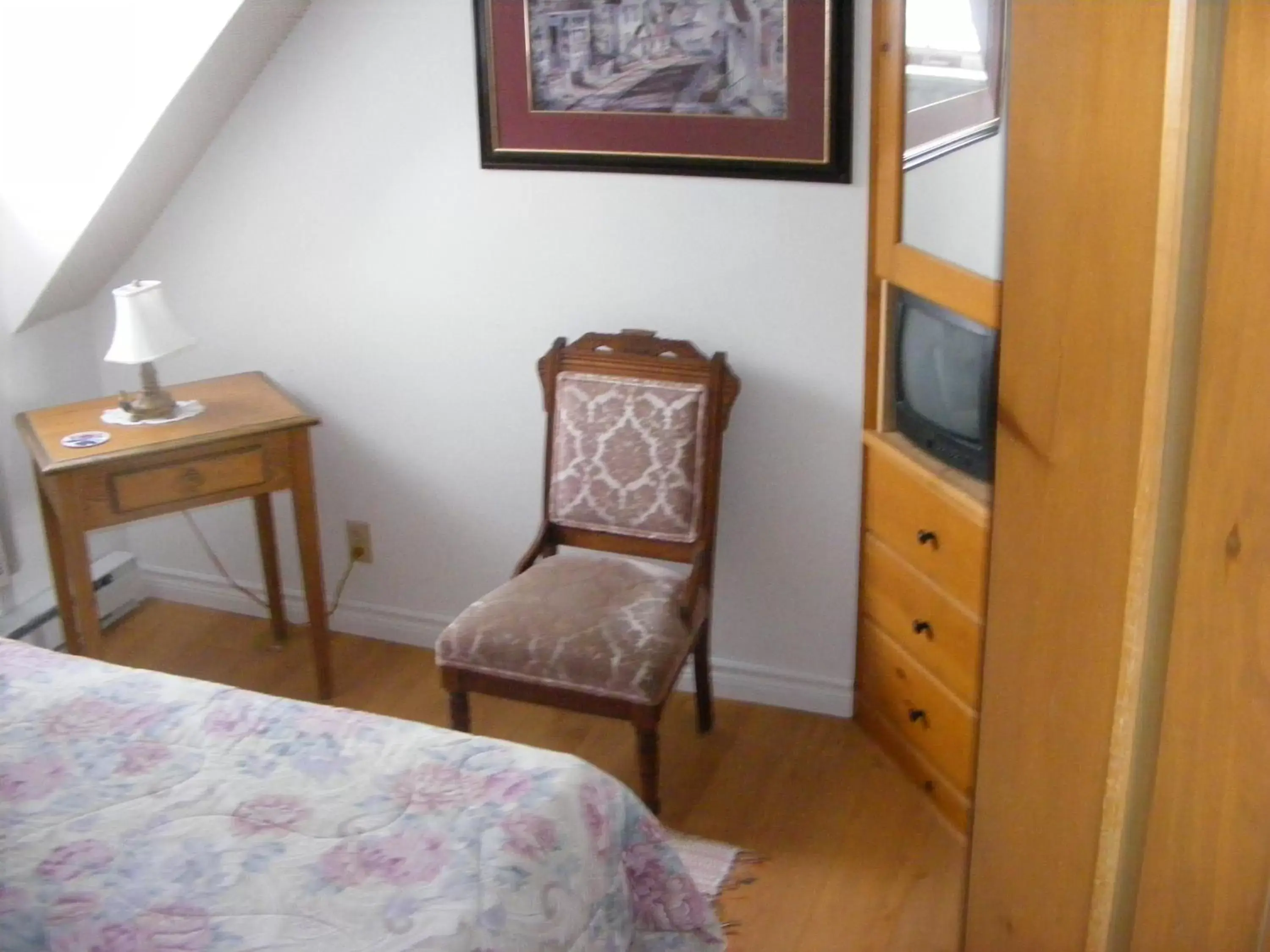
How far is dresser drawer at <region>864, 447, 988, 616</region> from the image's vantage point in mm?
2377

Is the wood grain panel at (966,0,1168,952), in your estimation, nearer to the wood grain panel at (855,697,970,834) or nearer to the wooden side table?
the wood grain panel at (855,697,970,834)

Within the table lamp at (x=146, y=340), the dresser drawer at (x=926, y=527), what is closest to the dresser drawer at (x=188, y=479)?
the table lamp at (x=146, y=340)

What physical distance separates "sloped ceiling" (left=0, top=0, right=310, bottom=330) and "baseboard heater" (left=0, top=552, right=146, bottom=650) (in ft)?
2.33

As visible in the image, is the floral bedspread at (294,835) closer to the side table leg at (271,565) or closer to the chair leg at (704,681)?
the chair leg at (704,681)

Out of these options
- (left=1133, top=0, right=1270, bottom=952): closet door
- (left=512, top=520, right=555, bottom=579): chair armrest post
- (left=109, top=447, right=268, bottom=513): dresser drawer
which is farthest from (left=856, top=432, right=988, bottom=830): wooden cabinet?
(left=1133, top=0, right=1270, bottom=952): closet door

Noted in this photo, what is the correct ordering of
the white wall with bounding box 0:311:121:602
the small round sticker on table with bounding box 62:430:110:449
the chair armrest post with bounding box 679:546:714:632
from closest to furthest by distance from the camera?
the chair armrest post with bounding box 679:546:714:632 → the small round sticker on table with bounding box 62:430:110:449 → the white wall with bounding box 0:311:121:602

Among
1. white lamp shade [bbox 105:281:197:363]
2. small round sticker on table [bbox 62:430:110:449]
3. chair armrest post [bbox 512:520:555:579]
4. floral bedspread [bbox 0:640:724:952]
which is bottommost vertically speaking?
chair armrest post [bbox 512:520:555:579]

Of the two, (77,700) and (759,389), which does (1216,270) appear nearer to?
(77,700)

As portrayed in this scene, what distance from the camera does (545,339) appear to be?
116 inches

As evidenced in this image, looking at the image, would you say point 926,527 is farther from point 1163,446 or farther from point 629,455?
point 1163,446

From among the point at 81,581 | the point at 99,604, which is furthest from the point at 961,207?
the point at 99,604

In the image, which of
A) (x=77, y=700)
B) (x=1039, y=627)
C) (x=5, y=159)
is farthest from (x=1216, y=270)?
(x=5, y=159)

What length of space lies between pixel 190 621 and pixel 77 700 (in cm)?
172

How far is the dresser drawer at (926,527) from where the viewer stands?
2377mm
